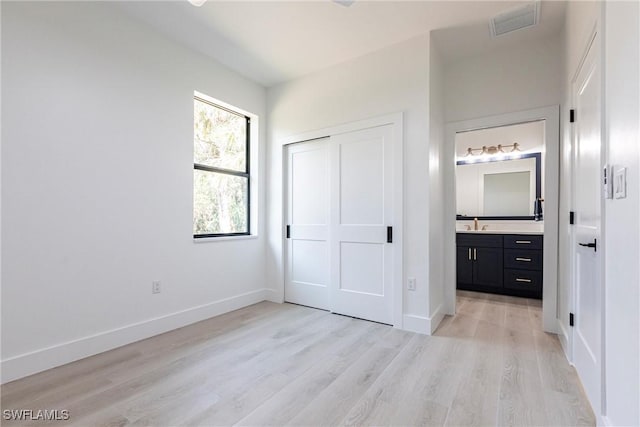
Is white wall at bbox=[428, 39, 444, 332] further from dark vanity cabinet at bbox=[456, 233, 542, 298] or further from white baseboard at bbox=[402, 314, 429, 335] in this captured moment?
dark vanity cabinet at bbox=[456, 233, 542, 298]

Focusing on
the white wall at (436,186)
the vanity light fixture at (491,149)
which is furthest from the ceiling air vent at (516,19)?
the vanity light fixture at (491,149)

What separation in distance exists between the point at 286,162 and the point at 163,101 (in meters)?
1.51

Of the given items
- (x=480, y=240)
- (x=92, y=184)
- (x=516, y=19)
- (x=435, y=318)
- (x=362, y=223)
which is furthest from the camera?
(x=480, y=240)

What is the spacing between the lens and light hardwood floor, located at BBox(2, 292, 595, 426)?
1.56 m

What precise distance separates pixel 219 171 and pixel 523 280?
4114 millimetres

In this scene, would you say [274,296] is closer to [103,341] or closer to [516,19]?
[103,341]

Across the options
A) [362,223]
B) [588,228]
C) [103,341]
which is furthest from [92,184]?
[588,228]

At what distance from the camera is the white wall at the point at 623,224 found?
40.2 inches

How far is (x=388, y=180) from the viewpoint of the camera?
2963mm

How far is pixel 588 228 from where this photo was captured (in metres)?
1.75

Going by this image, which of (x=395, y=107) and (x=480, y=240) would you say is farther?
(x=480, y=240)

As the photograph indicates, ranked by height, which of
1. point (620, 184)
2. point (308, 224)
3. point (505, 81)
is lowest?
point (308, 224)

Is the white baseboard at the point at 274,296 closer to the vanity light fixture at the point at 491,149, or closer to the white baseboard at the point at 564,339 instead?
the white baseboard at the point at 564,339

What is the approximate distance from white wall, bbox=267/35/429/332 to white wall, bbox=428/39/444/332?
77 mm
